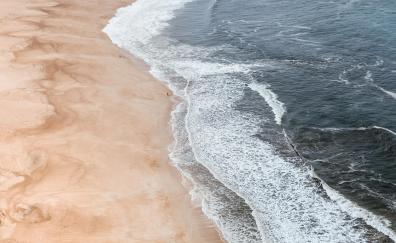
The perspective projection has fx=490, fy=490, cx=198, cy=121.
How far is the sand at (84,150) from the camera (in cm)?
1955

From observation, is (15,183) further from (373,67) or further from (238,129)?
(373,67)

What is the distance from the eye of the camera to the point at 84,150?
2469 cm

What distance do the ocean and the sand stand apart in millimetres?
1419

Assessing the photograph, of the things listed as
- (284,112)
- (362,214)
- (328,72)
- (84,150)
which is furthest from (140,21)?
(362,214)

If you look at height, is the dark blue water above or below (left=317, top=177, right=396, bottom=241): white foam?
above

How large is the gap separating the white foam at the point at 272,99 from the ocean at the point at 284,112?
12 cm

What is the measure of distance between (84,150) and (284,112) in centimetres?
1267

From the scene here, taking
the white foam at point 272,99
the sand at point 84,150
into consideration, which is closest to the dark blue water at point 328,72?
the white foam at point 272,99

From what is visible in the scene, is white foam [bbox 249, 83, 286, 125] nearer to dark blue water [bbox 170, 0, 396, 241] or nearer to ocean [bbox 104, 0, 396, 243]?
ocean [bbox 104, 0, 396, 243]

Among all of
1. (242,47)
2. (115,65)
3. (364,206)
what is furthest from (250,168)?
(242,47)

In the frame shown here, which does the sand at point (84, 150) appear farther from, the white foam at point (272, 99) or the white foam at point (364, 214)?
the white foam at point (272, 99)

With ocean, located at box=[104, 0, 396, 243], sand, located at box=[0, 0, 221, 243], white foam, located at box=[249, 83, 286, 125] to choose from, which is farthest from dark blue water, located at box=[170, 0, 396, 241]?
sand, located at box=[0, 0, 221, 243]

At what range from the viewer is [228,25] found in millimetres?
48406

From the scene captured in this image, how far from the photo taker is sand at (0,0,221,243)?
770 inches
